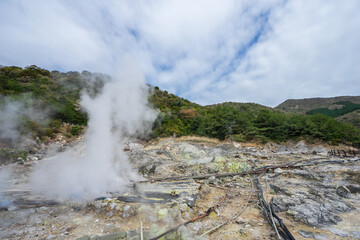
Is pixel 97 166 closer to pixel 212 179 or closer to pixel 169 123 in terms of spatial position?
pixel 212 179

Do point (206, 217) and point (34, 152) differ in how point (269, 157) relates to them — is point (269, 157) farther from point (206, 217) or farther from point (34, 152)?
point (34, 152)

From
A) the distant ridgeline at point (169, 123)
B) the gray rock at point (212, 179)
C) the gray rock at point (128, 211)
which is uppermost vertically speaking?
the distant ridgeline at point (169, 123)

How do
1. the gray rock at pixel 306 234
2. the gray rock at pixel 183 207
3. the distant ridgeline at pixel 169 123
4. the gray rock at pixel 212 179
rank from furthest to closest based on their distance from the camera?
the distant ridgeline at pixel 169 123, the gray rock at pixel 212 179, the gray rock at pixel 183 207, the gray rock at pixel 306 234

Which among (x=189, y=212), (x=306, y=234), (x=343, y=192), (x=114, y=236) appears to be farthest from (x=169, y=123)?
(x=306, y=234)

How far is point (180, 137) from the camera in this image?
1831cm

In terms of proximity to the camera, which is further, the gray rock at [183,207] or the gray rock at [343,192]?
the gray rock at [343,192]

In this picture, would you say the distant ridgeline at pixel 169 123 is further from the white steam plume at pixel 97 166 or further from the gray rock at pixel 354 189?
the gray rock at pixel 354 189

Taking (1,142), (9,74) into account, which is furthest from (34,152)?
(9,74)

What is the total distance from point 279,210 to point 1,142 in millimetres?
15466

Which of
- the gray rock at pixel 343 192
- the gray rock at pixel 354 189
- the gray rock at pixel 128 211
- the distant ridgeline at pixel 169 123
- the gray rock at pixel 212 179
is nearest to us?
the gray rock at pixel 128 211

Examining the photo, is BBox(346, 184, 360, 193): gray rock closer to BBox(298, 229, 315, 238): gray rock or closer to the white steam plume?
BBox(298, 229, 315, 238): gray rock

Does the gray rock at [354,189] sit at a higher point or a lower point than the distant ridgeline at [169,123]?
lower

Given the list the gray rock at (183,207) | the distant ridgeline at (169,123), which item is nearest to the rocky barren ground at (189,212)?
the gray rock at (183,207)

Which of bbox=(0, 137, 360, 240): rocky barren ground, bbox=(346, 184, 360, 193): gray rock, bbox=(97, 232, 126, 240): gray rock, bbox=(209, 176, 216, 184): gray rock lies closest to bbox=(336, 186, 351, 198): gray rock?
bbox=(0, 137, 360, 240): rocky barren ground
